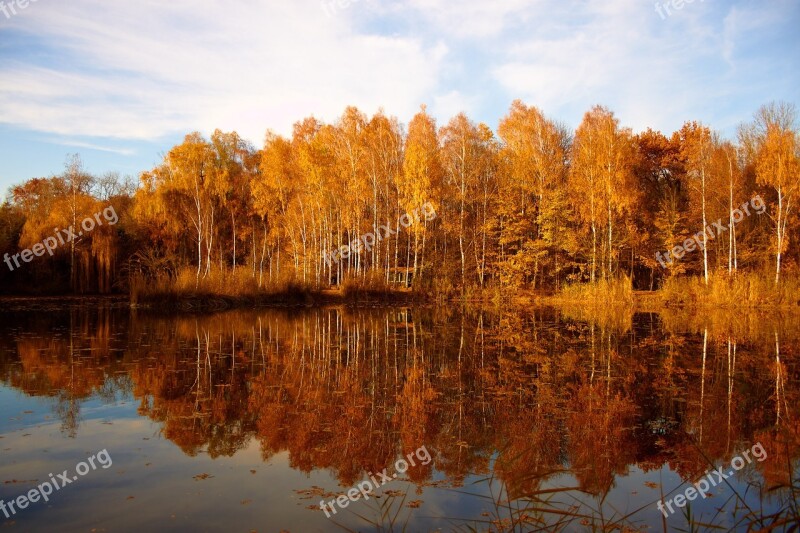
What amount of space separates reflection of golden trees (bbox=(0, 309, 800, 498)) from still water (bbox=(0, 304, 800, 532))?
49mm

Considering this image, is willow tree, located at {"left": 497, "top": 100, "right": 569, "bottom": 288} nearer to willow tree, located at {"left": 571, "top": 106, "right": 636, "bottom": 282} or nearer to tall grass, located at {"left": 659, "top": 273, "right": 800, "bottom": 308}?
willow tree, located at {"left": 571, "top": 106, "right": 636, "bottom": 282}

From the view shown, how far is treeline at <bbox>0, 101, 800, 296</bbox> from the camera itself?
102ft

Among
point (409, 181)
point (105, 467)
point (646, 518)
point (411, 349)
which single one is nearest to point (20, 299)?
point (409, 181)

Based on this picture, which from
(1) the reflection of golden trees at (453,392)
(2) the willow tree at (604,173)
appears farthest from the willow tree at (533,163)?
(1) the reflection of golden trees at (453,392)

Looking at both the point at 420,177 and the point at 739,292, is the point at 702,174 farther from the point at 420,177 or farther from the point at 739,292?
the point at 420,177

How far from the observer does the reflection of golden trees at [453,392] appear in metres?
6.38

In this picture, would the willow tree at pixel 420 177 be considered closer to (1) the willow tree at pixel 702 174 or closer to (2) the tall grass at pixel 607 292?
(2) the tall grass at pixel 607 292

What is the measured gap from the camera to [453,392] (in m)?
9.35

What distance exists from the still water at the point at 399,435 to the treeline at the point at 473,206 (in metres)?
18.1

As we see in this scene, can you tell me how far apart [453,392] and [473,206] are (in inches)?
1117

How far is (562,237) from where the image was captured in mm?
33656

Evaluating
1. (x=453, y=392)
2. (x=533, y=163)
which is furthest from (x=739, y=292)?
(x=453, y=392)

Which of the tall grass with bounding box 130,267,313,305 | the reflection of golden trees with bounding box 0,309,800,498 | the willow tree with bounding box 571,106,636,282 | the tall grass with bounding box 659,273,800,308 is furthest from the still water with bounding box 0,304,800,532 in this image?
the willow tree with bounding box 571,106,636,282

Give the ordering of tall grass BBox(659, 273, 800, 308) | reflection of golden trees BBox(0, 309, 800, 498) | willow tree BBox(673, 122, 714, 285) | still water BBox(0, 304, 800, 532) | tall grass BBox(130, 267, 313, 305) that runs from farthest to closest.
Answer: willow tree BBox(673, 122, 714, 285) < tall grass BBox(130, 267, 313, 305) < tall grass BBox(659, 273, 800, 308) < reflection of golden trees BBox(0, 309, 800, 498) < still water BBox(0, 304, 800, 532)
